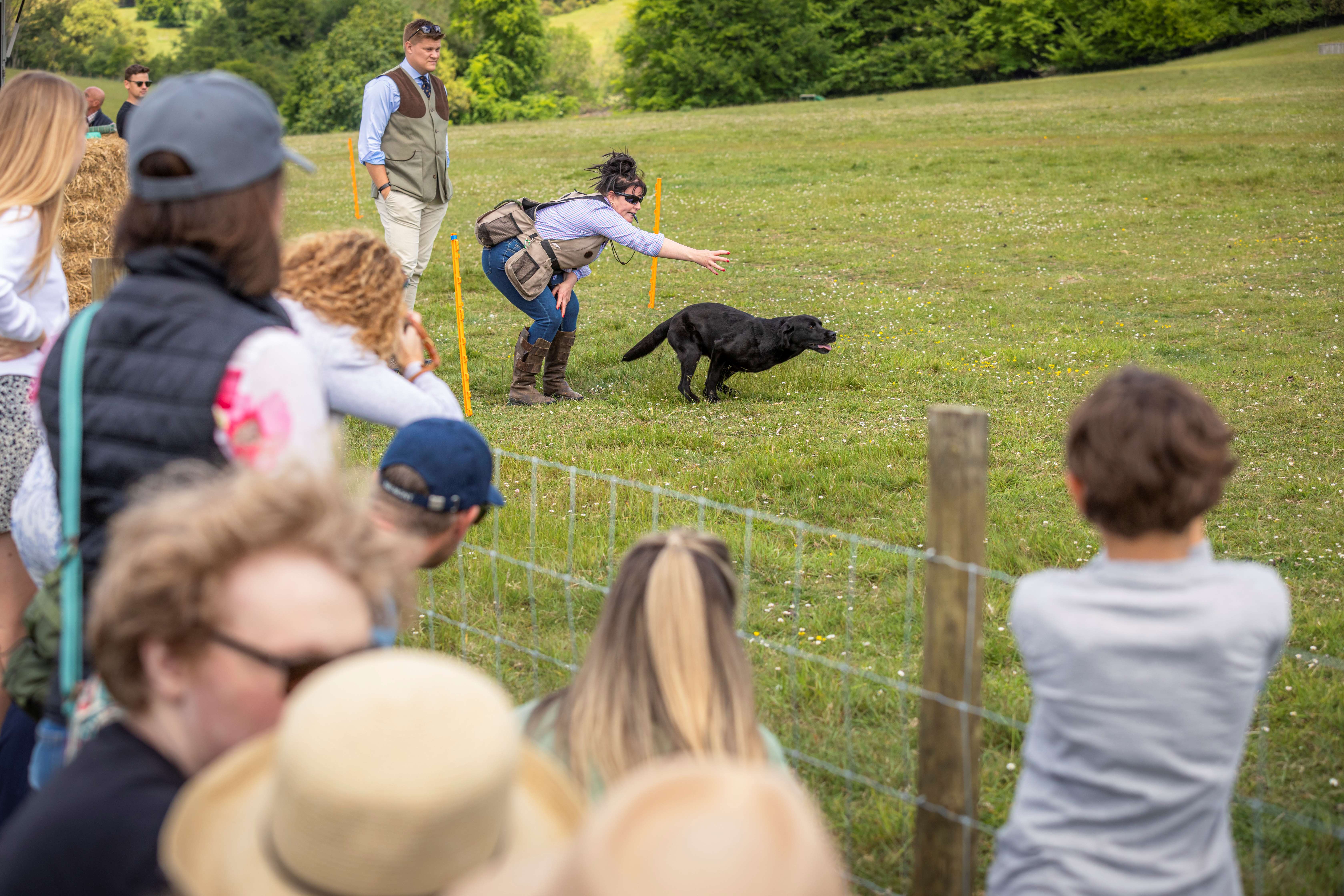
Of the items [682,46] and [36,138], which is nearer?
[36,138]

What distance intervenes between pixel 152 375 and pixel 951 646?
1806 millimetres

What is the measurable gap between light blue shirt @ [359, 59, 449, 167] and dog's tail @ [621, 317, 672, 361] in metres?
2.07

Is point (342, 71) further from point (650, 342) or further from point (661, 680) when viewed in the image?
point (661, 680)

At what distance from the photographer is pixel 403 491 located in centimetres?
250

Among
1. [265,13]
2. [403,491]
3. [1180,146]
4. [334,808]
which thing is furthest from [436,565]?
[265,13]

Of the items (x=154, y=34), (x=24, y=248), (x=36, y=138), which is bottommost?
(x=24, y=248)

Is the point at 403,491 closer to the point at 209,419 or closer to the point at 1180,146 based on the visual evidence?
the point at 209,419

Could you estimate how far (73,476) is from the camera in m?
1.96

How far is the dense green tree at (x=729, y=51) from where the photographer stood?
6219cm

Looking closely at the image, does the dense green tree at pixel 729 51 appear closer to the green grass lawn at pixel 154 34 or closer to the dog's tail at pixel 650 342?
the green grass lawn at pixel 154 34

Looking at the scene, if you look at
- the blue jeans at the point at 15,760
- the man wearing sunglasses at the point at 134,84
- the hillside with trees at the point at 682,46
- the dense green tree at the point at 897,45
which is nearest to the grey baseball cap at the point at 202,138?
the blue jeans at the point at 15,760

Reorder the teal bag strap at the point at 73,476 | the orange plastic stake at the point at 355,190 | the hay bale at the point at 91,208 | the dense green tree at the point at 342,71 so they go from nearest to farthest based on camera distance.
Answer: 1. the teal bag strap at the point at 73,476
2. the hay bale at the point at 91,208
3. the orange plastic stake at the point at 355,190
4. the dense green tree at the point at 342,71

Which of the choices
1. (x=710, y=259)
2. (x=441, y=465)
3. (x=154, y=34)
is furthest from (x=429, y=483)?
(x=154, y=34)

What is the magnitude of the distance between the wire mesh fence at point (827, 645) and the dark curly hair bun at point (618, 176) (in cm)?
252
